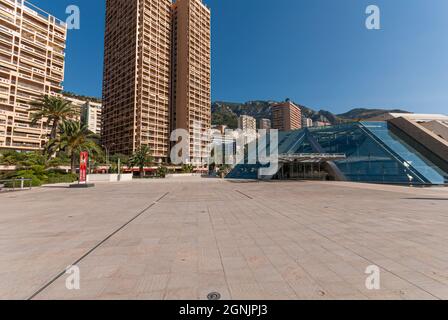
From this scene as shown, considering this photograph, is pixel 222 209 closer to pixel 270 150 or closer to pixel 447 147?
pixel 270 150

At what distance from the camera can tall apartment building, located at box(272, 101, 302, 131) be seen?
187 meters

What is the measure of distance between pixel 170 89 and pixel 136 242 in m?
104

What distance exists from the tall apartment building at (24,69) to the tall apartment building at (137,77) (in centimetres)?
2621

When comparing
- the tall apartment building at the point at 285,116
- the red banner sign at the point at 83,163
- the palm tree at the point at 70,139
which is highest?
the tall apartment building at the point at 285,116

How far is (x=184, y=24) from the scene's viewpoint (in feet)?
324

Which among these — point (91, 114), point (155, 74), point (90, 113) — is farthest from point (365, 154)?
point (91, 114)

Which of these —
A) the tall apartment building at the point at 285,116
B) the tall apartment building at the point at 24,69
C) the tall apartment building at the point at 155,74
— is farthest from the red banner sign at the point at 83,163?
the tall apartment building at the point at 285,116

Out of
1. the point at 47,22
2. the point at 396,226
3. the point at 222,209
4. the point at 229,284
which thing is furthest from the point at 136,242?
the point at 47,22

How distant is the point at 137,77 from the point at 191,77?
23758 mm

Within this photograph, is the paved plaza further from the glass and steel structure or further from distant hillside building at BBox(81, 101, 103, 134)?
distant hillside building at BBox(81, 101, 103, 134)

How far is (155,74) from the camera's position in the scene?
92.0 meters

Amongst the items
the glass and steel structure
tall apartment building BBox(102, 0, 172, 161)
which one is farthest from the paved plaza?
tall apartment building BBox(102, 0, 172, 161)

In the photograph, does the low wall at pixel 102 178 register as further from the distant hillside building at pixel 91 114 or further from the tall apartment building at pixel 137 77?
the distant hillside building at pixel 91 114

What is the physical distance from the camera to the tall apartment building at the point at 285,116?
187m
